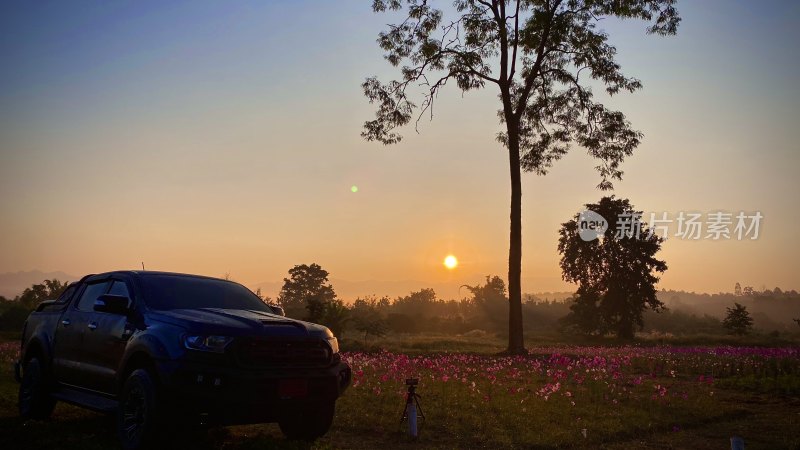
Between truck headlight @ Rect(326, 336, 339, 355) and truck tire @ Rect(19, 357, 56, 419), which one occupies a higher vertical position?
truck headlight @ Rect(326, 336, 339, 355)

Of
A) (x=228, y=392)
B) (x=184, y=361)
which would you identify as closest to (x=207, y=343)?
(x=184, y=361)

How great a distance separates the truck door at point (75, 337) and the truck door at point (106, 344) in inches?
7.1

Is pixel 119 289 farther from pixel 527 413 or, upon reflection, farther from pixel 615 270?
pixel 615 270

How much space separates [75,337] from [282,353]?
354 centimetres

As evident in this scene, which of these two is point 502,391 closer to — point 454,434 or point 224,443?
point 454,434

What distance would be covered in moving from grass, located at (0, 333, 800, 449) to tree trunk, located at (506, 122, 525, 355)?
5907mm

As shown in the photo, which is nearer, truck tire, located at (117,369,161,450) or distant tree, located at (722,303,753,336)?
truck tire, located at (117,369,161,450)

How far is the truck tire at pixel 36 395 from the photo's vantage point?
8.41 meters

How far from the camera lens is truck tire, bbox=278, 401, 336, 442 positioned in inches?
284

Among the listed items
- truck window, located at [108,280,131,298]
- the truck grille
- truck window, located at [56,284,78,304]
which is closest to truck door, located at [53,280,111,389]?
truck window, located at [108,280,131,298]

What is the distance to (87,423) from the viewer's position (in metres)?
8.47

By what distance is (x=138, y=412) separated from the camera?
20.5 ft

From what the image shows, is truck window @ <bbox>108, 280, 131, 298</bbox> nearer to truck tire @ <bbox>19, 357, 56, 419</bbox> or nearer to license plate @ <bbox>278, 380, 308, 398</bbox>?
truck tire @ <bbox>19, 357, 56, 419</bbox>

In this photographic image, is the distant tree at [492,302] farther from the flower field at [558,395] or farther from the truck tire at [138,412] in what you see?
the truck tire at [138,412]
